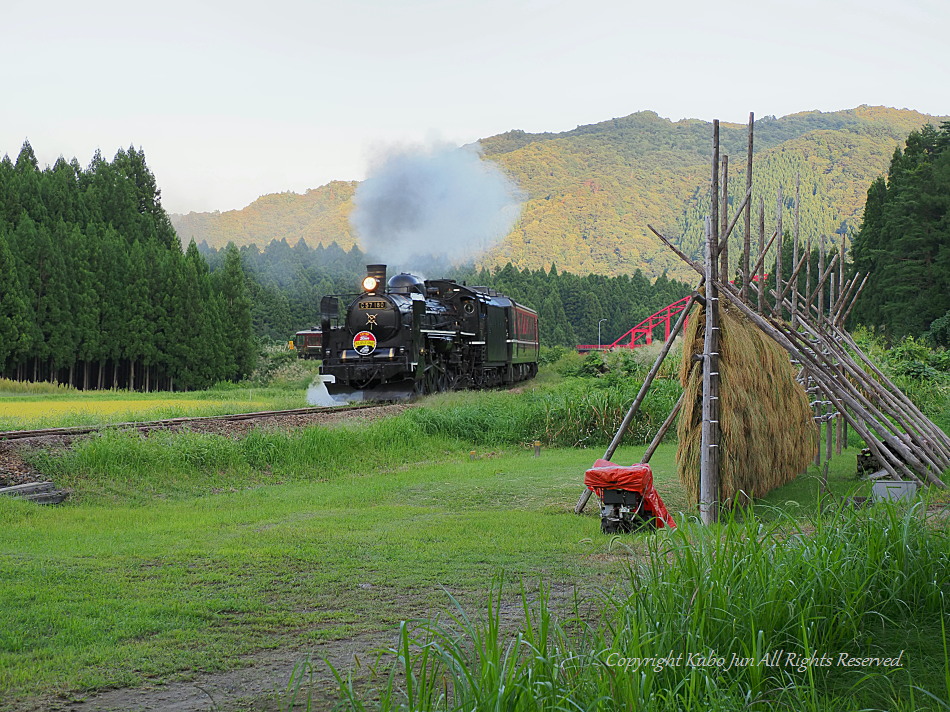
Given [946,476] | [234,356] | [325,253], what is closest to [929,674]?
[946,476]

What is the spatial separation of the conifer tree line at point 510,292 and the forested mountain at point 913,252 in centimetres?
3173

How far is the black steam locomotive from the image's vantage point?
22547 mm

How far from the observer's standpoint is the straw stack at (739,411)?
877 centimetres

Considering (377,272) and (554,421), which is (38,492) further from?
(377,272)

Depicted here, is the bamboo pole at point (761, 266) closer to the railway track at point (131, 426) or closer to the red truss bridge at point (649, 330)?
the railway track at point (131, 426)

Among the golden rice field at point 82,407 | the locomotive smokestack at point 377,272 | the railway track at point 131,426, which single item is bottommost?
the golden rice field at point 82,407

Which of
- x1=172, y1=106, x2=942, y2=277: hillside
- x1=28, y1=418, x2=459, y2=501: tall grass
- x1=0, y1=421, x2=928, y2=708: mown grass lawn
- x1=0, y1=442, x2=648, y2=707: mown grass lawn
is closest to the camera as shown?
x1=0, y1=442, x2=648, y2=707: mown grass lawn

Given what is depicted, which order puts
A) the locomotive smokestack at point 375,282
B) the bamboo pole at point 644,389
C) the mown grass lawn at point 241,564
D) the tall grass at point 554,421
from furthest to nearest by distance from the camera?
the locomotive smokestack at point 375,282 < the tall grass at point 554,421 < the bamboo pole at point 644,389 < the mown grass lawn at point 241,564

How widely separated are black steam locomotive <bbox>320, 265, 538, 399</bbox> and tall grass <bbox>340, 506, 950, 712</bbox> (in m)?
17.1

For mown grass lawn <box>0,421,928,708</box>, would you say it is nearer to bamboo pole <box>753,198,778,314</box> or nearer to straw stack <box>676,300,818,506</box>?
straw stack <box>676,300,818,506</box>

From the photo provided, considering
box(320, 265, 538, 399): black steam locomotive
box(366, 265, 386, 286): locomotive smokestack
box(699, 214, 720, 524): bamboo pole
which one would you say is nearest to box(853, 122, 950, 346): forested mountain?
box(320, 265, 538, 399): black steam locomotive

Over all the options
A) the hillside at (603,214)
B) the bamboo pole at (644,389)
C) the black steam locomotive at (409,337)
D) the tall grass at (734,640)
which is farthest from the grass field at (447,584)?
the hillside at (603,214)

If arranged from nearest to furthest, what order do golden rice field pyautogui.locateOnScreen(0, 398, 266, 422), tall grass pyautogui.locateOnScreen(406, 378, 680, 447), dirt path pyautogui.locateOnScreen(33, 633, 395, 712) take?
1. dirt path pyautogui.locateOnScreen(33, 633, 395, 712)
2. tall grass pyautogui.locateOnScreen(406, 378, 680, 447)
3. golden rice field pyautogui.locateOnScreen(0, 398, 266, 422)

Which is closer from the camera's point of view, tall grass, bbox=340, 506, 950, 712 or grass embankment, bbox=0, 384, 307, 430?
tall grass, bbox=340, 506, 950, 712
